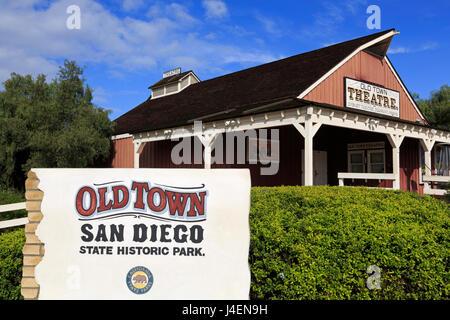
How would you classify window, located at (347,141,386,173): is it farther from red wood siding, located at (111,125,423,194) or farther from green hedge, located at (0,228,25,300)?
green hedge, located at (0,228,25,300)

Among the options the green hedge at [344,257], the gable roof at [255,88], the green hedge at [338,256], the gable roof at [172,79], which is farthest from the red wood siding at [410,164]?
→ the gable roof at [172,79]

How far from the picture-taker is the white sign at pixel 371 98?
15.5 meters

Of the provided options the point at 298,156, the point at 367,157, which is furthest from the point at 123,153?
the point at 367,157

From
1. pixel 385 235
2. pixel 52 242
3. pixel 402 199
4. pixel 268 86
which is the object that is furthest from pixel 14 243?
pixel 268 86

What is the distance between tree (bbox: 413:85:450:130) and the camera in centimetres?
2919

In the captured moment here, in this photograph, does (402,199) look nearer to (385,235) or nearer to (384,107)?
(385,235)

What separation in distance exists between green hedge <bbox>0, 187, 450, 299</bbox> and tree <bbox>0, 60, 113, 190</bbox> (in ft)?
41.5

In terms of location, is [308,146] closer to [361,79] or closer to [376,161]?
[361,79]

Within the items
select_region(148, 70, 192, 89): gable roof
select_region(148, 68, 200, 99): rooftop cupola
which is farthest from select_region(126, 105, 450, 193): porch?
select_region(148, 70, 192, 89): gable roof

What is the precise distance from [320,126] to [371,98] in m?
3.52

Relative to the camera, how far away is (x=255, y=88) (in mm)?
17375

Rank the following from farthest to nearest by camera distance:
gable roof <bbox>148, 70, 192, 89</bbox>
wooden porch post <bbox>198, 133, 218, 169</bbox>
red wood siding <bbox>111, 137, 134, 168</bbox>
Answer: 1. gable roof <bbox>148, 70, 192, 89</bbox>
2. red wood siding <bbox>111, 137, 134, 168</bbox>
3. wooden porch post <bbox>198, 133, 218, 169</bbox>

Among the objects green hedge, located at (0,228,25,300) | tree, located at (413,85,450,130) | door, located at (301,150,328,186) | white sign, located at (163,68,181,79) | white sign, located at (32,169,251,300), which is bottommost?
green hedge, located at (0,228,25,300)
